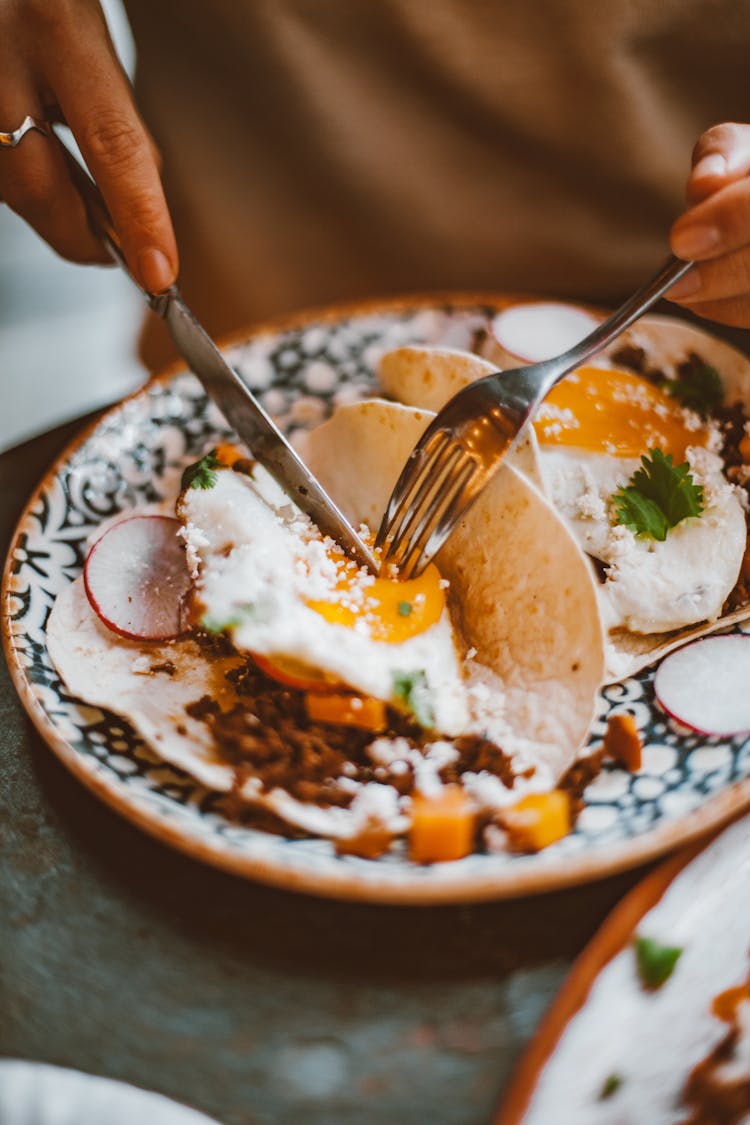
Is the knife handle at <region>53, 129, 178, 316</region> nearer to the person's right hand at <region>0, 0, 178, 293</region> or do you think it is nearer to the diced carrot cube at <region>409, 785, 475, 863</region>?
the person's right hand at <region>0, 0, 178, 293</region>

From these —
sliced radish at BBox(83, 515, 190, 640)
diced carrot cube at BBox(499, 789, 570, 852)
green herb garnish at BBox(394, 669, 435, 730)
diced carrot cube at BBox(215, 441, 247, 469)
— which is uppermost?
diced carrot cube at BBox(215, 441, 247, 469)

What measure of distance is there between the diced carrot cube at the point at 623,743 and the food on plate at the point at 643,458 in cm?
12

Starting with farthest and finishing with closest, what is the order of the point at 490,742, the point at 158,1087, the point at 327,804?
1. the point at 490,742
2. the point at 327,804
3. the point at 158,1087

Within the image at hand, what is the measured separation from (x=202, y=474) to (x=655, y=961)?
1102 mm

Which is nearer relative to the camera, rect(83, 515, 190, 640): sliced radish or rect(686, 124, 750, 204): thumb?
rect(686, 124, 750, 204): thumb

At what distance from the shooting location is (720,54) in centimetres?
230

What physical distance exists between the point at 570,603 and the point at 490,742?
27cm

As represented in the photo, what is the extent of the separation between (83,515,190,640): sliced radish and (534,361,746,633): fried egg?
723mm

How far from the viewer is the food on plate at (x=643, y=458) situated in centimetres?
A: 168

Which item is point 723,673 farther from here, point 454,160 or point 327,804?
point 454,160

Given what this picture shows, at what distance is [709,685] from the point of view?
5.01ft

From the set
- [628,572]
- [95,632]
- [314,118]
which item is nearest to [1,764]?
[95,632]

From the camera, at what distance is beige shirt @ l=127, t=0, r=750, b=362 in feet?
7.60

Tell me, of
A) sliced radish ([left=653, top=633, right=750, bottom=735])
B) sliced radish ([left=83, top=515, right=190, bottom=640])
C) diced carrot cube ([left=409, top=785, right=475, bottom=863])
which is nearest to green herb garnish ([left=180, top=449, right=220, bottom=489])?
sliced radish ([left=83, top=515, right=190, bottom=640])
